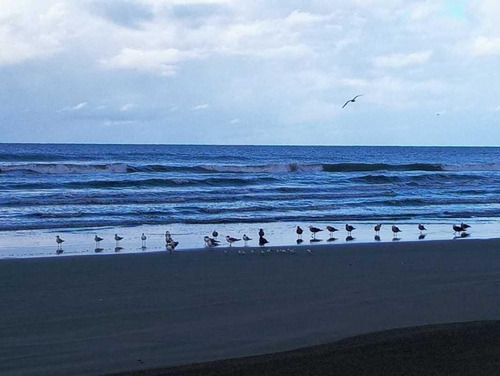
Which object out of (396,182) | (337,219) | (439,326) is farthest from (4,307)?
(396,182)

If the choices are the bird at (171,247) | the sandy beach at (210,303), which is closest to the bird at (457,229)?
the sandy beach at (210,303)

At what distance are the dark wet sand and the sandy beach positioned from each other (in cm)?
45

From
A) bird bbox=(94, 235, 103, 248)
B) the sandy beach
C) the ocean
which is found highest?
the ocean

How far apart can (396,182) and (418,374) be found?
3301cm

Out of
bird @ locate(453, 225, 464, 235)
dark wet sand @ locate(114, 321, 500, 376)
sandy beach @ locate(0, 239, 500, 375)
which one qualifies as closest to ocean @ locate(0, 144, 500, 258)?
bird @ locate(453, 225, 464, 235)

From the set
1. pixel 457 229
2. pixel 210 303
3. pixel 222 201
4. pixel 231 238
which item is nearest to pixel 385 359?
pixel 210 303

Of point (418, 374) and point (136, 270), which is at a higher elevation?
point (136, 270)

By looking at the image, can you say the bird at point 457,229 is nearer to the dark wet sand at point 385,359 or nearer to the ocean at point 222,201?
the ocean at point 222,201

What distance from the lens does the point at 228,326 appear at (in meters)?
6.80

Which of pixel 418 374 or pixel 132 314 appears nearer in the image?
pixel 418 374

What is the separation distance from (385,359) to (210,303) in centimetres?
290

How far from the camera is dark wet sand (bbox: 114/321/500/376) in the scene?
4996 millimetres

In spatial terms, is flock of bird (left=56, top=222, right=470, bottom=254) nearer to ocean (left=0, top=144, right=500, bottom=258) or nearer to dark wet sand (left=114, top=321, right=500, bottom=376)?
ocean (left=0, top=144, right=500, bottom=258)

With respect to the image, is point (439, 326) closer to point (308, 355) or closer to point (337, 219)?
point (308, 355)
